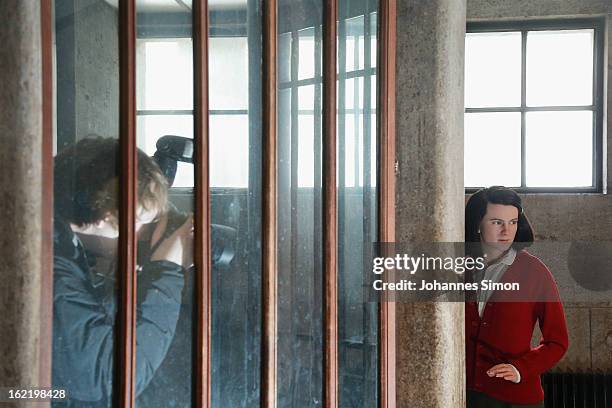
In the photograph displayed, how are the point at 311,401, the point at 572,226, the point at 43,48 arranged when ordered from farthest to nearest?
the point at 572,226, the point at 311,401, the point at 43,48

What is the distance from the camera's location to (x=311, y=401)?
154 cm

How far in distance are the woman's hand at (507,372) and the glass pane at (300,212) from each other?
1192 mm

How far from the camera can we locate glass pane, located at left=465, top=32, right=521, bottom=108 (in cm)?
329

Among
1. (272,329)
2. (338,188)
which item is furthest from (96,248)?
(338,188)

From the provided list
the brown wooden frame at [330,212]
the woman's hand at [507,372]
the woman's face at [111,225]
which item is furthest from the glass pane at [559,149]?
the woman's face at [111,225]

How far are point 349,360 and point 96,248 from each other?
68 cm

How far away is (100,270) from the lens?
1.19 metres

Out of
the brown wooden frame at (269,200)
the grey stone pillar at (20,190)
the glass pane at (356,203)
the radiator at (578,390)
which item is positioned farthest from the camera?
the radiator at (578,390)

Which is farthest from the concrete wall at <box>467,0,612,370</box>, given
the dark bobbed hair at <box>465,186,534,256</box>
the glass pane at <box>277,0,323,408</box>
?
the glass pane at <box>277,0,323,408</box>

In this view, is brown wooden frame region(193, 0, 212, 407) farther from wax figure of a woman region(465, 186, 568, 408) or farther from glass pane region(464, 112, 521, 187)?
glass pane region(464, 112, 521, 187)

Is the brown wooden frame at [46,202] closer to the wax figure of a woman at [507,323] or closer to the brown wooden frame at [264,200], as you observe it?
the brown wooden frame at [264,200]

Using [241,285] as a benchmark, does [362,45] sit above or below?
above

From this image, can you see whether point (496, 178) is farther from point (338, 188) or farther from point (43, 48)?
point (43, 48)

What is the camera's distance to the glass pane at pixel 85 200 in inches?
44.5
